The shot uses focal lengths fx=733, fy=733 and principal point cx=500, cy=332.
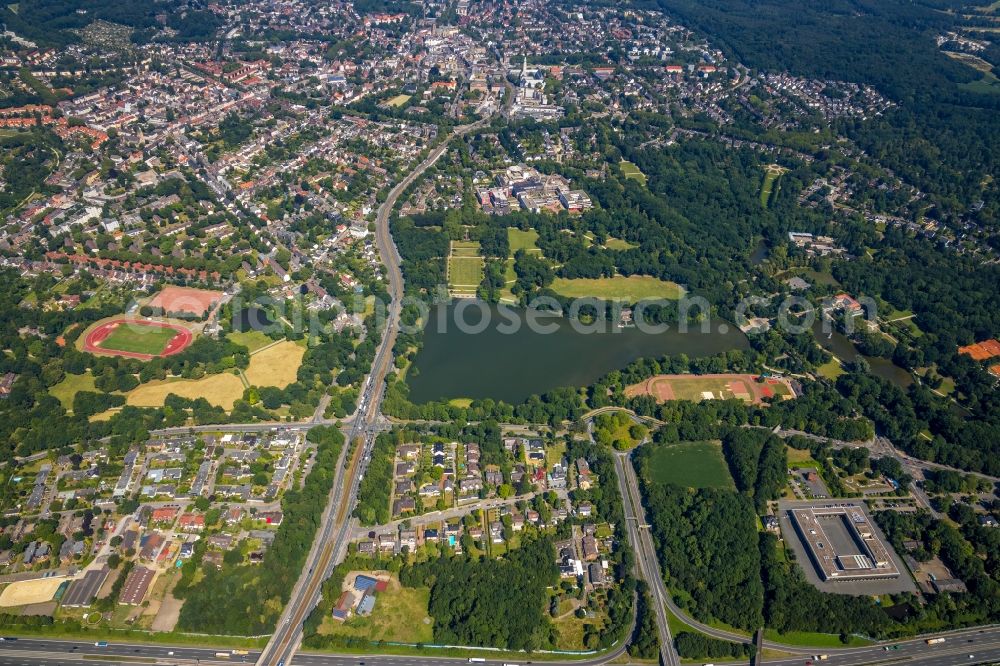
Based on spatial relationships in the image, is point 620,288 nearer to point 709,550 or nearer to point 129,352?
point 709,550

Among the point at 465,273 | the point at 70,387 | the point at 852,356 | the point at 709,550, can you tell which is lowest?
the point at 70,387

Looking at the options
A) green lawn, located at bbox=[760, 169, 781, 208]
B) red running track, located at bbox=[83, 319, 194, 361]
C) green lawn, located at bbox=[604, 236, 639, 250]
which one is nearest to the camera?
red running track, located at bbox=[83, 319, 194, 361]

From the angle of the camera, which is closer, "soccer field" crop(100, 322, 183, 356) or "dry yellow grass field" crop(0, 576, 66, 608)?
"dry yellow grass field" crop(0, 576, 66, 608)

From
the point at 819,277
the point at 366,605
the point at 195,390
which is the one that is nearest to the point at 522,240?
the point at 819,277

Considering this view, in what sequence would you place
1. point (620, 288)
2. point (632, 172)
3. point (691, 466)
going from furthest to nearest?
point (632, 172), point (620, 288), point (691, 466)

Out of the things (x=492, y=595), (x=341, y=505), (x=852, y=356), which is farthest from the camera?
(x=852, y=356)

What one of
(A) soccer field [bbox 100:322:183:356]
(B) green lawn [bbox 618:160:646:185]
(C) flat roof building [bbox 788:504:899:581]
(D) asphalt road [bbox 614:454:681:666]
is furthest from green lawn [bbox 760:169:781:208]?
(A) soccer field [bbox 100:322:183:356]

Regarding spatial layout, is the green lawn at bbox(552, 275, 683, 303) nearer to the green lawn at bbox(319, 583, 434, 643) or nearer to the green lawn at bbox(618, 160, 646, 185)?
the green lawn at bbox(618, 160, 646, 185)
